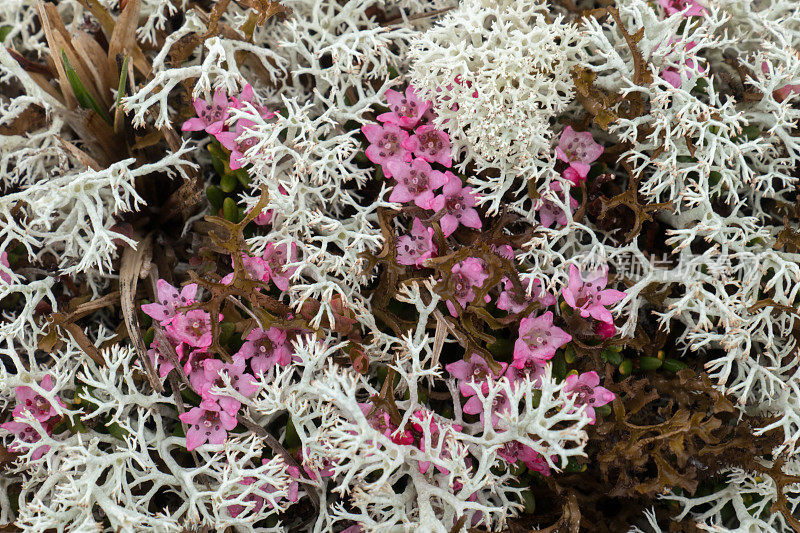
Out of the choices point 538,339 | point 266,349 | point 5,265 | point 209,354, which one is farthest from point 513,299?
point 5,265

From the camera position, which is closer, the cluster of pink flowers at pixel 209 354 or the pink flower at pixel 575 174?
the cluster of pink flowers at pixel 209 354

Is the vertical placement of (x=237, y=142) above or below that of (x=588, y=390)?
above

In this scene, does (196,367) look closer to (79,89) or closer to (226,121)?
(226,121)

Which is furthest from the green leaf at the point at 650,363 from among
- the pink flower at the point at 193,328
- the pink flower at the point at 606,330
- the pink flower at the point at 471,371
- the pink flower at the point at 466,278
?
the pink flower at the point at 193,328

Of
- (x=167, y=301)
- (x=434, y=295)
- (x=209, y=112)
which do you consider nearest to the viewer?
(x=434, y=295)

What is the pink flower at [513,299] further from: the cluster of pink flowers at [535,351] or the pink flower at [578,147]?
the pink flower at [578,147]

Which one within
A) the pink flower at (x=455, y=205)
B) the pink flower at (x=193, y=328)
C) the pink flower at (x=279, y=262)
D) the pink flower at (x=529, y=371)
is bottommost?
the pink flower at (x=529, y=371)

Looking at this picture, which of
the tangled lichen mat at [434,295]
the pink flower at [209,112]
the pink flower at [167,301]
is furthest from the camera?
the pink flower at [209,112]

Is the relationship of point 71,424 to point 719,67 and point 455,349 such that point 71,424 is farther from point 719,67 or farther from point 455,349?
point 719,67

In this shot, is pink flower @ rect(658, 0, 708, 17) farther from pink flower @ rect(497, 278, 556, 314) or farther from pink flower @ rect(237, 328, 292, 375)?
pink flower @ rect(237, 328, 292, 375)
